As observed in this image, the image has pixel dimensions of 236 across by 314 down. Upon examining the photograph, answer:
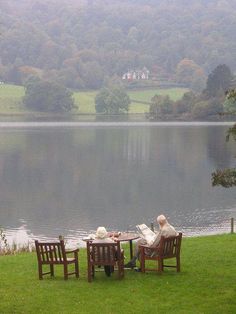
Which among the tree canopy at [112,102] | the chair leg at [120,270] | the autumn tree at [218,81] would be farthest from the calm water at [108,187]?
the tree canopy at [112,102]

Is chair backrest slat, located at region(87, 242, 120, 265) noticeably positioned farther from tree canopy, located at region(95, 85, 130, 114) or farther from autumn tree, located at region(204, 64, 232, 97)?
tree canopy, located at region(95, 85, 130, 114)

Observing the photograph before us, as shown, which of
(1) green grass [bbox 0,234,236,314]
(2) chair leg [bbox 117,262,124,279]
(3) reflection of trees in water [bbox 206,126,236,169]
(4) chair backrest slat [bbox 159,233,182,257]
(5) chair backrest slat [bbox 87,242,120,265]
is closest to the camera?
(1) green grass [bbox 0,234,236,314]

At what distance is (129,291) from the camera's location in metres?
12.0

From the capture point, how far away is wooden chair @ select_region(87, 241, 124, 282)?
41.5 feet

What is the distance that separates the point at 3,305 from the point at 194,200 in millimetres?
30391

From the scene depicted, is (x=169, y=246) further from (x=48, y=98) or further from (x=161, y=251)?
(x=48, y=98)

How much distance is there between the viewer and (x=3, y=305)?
439 inches

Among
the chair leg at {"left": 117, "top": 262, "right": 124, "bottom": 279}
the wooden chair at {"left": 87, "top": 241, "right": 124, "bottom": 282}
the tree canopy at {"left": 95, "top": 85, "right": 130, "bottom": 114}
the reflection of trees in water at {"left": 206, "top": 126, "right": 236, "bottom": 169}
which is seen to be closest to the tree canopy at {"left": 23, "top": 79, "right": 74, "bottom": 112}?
the tree canopy at {"left": 95, "top": 85, "right": 130, "bottom": 114}

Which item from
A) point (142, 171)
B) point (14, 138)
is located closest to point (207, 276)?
point (142, 171)

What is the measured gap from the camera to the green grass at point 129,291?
35.7 feet

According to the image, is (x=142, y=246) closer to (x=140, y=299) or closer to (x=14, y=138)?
(x=140, y=299)

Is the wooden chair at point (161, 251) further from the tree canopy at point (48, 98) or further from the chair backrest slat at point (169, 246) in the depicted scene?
the tree canopy at point (48, 98)

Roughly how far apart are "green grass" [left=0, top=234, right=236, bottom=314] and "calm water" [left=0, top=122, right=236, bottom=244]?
1437 centimetres

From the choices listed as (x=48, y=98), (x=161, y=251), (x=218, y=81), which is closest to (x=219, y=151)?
(x=161, y=251)
